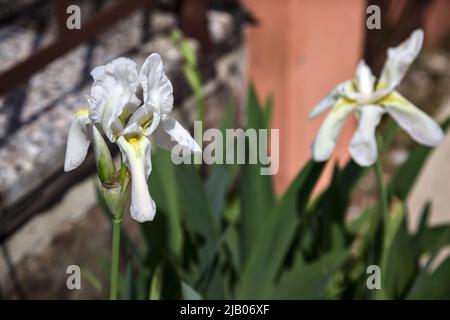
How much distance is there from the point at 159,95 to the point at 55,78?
1145 mm

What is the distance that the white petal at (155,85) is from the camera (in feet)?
2.89

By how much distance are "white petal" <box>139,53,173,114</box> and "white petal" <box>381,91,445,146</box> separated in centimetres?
40

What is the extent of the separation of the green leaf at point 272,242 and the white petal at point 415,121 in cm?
25

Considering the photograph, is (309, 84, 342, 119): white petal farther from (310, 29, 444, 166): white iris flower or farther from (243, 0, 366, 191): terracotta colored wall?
(243, 0, 366, 191): terracotta colored wall

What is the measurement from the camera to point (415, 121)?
1121mm

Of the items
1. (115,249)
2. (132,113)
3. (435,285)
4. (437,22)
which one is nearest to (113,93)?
(132,113)

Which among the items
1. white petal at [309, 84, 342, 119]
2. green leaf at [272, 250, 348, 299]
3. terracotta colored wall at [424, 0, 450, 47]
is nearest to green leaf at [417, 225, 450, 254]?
green leaf at [272, 250, 348, 299]

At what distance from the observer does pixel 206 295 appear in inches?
51.6

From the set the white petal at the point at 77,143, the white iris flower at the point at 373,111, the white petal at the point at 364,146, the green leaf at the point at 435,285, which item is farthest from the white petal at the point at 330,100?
the white petal at the point at 77,143

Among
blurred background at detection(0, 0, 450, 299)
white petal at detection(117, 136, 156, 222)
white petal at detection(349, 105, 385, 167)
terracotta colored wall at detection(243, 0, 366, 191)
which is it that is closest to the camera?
white petal at detection(117, 136, 156, 222)

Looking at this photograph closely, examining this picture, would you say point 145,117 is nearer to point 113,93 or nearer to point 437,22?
point 113,93

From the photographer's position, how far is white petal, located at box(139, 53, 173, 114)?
88 cm

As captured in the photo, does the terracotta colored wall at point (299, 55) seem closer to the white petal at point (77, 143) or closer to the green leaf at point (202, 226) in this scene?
the green leaf at point (202, 226)

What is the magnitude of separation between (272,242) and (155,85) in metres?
0.54
